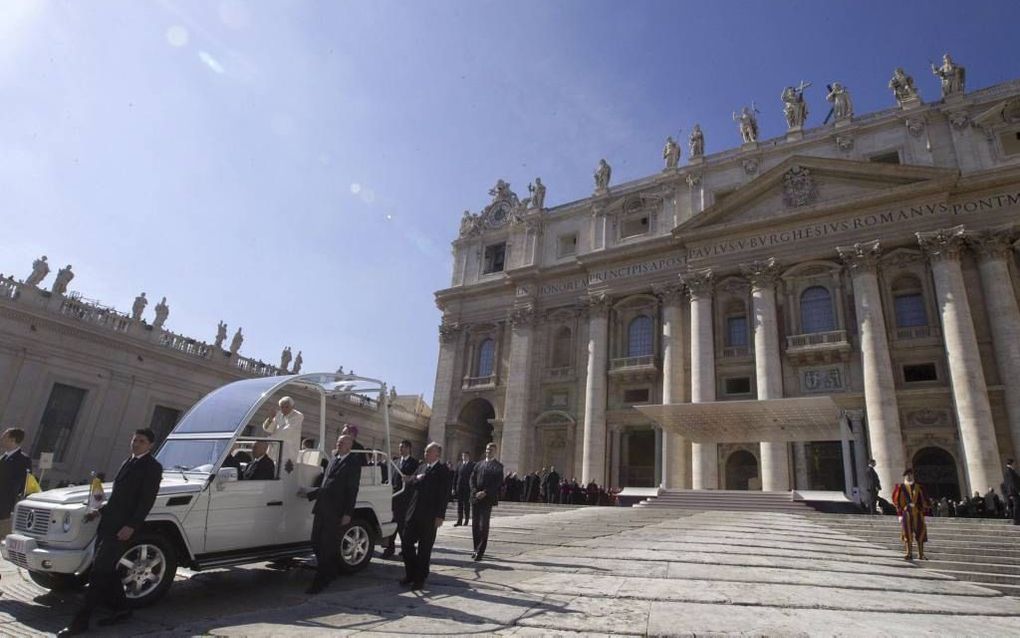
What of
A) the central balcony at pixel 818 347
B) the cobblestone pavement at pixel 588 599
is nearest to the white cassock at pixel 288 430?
the cobblestone pavement at pixel 588 599

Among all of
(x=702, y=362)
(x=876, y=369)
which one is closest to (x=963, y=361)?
(x=876, y=369)

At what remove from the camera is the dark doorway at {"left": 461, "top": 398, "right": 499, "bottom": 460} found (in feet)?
111

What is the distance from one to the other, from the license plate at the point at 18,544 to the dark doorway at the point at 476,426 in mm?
28224

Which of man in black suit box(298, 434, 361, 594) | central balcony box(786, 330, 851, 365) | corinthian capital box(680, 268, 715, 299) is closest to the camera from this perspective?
man in black suit box(298, 434, 361, 594)

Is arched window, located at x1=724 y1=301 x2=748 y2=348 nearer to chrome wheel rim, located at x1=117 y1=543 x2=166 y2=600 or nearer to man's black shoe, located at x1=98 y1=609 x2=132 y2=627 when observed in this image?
chrome wheel rim, located at x1=117 y1=543 x2=166 y2=600

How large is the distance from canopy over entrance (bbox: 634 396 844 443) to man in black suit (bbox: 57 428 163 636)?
60.5 feet

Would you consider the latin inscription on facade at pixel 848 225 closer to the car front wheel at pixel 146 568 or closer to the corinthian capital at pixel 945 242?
the corinthian capital at pixel 945 242

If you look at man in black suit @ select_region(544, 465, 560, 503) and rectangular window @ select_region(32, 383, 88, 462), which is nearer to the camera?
rectangular window @ select_region(32, 383, 88, 462)

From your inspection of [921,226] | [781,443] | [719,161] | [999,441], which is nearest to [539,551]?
[781,443]

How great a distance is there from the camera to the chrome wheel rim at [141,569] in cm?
512

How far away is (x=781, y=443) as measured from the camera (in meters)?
A: 23.2

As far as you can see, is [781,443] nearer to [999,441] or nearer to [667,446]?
[667,446]

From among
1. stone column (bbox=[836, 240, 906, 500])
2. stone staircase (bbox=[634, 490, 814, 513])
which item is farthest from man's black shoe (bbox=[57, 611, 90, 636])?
stone column (bbox=[836, 240, 906, 500])

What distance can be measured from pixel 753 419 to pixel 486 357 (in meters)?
17.2
